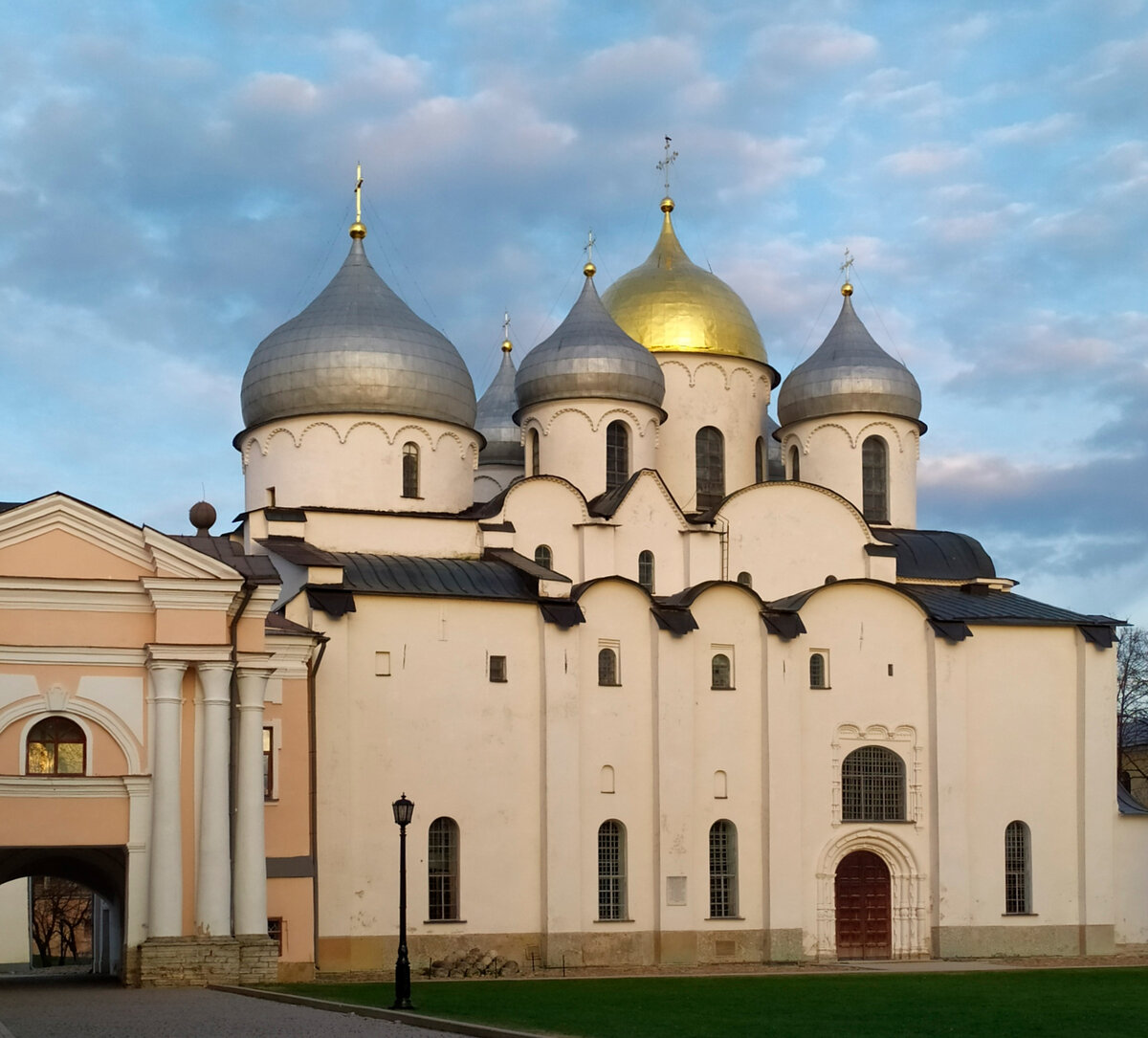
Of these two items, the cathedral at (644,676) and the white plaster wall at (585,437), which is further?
the white plaster wall at (585,437)

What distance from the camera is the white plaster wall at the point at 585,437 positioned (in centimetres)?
4009

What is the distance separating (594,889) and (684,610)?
5.72 metres

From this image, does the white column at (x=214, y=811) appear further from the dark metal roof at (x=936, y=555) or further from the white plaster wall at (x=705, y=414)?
the dark metal roof at (x=936, y=555)

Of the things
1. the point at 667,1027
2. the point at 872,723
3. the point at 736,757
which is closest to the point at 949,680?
the point at 872,723

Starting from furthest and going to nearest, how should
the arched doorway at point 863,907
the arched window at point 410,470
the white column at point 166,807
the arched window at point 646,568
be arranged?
the arched window at point 646,568, the arched doorway at point 863,907, the arched window at point 410,470, the white column at point 166,807

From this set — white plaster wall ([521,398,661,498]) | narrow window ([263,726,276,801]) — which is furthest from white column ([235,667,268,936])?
white plaster wall ([521,398,661,498])

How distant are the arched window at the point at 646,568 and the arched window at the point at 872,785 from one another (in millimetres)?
5440

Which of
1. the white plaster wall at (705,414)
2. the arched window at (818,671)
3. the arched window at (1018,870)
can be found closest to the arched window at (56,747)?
the arched window at (818,671)

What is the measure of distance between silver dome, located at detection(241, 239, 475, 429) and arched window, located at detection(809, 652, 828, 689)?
8.58 meters

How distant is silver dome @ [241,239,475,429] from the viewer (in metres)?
37.3

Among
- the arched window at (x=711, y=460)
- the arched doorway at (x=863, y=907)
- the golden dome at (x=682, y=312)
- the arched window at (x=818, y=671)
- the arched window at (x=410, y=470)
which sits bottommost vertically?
the arched doorway at (x=863, y=907)

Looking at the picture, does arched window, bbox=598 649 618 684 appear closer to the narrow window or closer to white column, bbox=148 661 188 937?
the narrow window

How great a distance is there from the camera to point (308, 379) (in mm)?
37469

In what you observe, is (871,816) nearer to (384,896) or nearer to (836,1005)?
(384,896)
